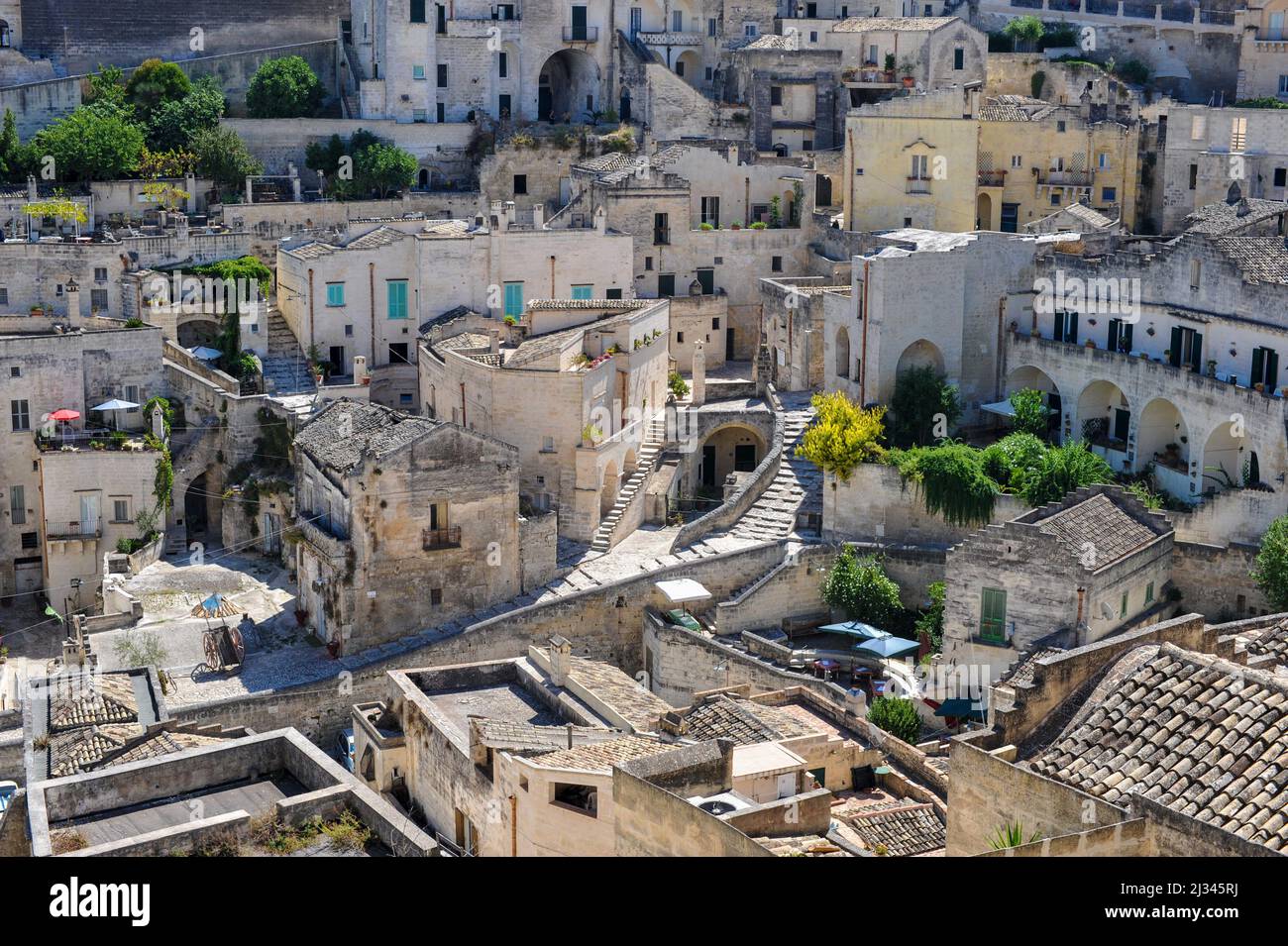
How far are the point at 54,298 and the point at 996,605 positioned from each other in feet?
101

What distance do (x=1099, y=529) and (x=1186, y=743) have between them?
17.1m

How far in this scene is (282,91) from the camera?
64.2 metres

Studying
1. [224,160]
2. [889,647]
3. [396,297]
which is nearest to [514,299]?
[396,297]

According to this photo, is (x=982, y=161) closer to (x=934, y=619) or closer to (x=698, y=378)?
(x=698, y=378)

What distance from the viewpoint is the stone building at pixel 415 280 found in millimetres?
53031

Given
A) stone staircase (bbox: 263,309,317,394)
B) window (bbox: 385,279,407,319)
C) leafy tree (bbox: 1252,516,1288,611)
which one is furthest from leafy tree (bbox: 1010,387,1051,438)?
stone staircase (bbox: 263,309,317,394)

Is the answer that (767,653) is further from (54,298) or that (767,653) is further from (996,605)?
(54,298)

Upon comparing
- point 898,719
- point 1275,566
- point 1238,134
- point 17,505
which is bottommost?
point 898,719

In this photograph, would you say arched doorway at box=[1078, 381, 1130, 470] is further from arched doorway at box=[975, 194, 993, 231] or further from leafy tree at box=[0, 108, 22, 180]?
leafy tree at box=[0, 108, 22, 180]

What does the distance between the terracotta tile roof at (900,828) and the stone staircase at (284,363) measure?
26.9 metres

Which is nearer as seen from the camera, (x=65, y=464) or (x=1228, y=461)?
(x=1228, y=461)

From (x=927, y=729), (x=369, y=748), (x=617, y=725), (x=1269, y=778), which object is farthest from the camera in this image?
(x=927, y=729)

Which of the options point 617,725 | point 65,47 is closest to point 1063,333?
point 617,725

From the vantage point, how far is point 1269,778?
66.2ft
